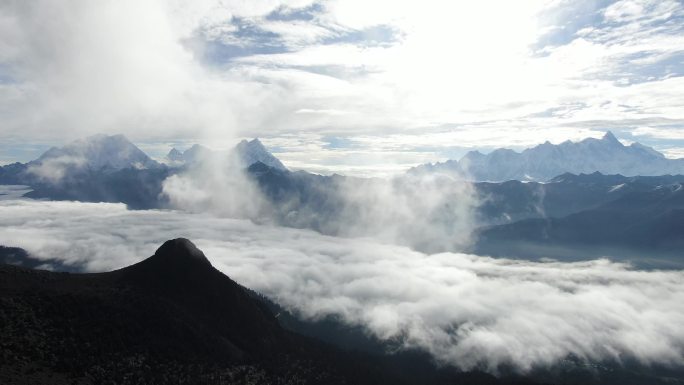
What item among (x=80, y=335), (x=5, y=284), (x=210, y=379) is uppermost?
(x=5, y=284)

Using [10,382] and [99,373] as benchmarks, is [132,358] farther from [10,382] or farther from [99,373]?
[10,382]

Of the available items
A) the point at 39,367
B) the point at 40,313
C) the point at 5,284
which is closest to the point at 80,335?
the point at 40,313

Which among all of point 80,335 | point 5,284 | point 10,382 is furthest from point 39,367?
point 5,284

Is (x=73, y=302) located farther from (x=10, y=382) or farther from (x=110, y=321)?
(x=10, y=382)

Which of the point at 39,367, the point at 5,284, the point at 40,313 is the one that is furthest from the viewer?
the point at 5,284

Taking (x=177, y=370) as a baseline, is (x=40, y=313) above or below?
above

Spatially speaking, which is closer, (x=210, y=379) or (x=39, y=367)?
(x=39, y=367)

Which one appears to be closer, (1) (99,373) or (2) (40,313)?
(1) (99,373)

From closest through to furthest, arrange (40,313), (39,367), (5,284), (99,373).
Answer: (39,367), (99,373), (40,313), (5,284)

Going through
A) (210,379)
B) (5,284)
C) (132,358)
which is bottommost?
(210,379)
